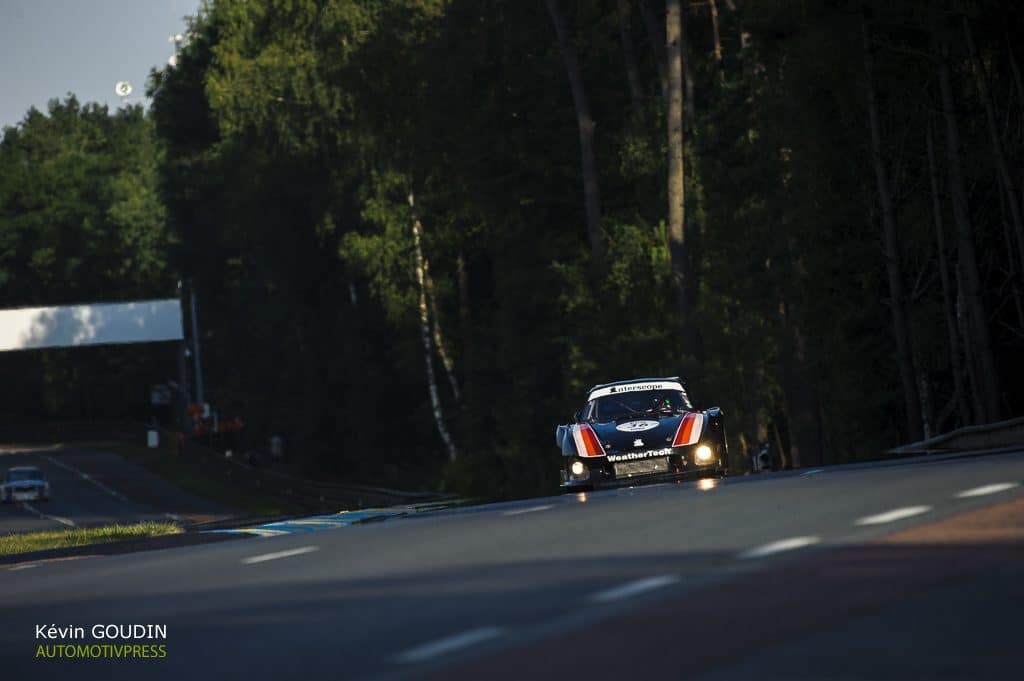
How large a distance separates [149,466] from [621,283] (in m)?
49.5

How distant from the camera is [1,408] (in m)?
145

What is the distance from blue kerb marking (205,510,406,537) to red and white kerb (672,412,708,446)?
447 centimetres

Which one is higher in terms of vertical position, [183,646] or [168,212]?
[168,212]

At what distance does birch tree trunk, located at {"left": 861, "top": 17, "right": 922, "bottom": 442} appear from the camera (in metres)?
40.7

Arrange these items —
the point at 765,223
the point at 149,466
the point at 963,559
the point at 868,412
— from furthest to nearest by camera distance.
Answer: the point at 149,466
the point at 765,223
the point at 868,412
the point at 963,559

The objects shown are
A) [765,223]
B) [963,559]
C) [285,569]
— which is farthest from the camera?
[765,223]

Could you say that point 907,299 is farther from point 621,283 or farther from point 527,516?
point 527,516

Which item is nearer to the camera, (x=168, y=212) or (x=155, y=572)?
(x=155, y=572)

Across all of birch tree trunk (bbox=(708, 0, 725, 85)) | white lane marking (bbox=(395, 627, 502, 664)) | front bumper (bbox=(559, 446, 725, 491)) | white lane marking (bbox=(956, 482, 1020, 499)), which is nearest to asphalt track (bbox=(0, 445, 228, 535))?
birch tree trunk (bbox=(708, 0, 725, 85))

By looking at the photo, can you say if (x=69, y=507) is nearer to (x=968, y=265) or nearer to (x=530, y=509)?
(x=968, y=265)

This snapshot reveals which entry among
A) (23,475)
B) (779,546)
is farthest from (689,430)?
(23,475)

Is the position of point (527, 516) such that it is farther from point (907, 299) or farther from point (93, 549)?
point (907, 299)

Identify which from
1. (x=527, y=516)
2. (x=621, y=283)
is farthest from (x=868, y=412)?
(x=527, y=516)

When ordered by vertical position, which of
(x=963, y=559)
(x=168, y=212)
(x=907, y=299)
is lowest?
(x=963, y=559)
